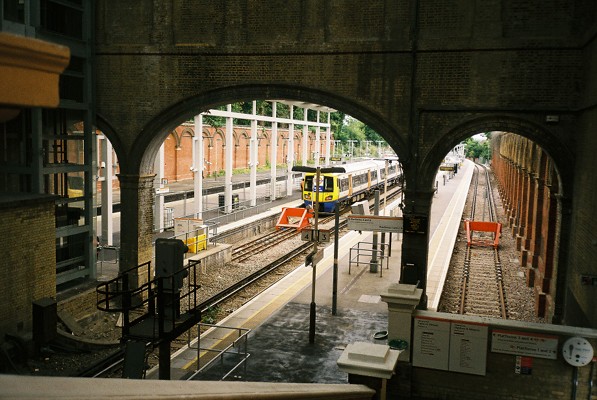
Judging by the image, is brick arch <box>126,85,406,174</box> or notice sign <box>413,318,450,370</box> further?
brick arch <box>126,85,406,174</box>

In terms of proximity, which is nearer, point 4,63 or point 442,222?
point 4,63

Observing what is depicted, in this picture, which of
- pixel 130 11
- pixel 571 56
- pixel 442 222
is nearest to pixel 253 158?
pixel 442 222

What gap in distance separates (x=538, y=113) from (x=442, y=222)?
17682mm

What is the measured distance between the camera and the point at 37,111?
1254 cm

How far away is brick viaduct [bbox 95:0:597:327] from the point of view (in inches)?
480

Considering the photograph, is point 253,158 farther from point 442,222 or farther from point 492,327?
point 492,327

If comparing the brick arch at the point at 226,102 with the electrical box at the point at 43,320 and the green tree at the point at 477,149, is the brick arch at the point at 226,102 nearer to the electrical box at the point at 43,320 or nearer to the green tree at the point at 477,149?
the electrical box at the point at 43,320

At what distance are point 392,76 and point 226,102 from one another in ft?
14.1

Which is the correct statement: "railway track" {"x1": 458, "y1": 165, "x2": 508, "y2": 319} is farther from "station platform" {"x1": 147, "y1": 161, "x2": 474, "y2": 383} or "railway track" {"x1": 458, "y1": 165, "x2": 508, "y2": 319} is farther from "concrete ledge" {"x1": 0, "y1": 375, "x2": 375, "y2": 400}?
"concrete ledge" {"x1": 0, "y1": 375, "x2": 375, "y2": 400}

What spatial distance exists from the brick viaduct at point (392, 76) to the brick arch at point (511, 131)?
3 cm

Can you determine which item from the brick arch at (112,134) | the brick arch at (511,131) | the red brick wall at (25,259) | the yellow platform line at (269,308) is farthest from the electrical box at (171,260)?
the brick arch at (112,134)

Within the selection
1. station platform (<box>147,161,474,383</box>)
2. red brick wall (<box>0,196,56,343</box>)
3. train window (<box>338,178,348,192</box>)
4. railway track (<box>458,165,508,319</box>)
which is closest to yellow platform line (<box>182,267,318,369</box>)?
station platform (<box>147,161,474,383</box>)

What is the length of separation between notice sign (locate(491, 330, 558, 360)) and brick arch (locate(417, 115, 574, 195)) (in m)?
4.81

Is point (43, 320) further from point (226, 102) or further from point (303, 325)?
point (226, 102)
